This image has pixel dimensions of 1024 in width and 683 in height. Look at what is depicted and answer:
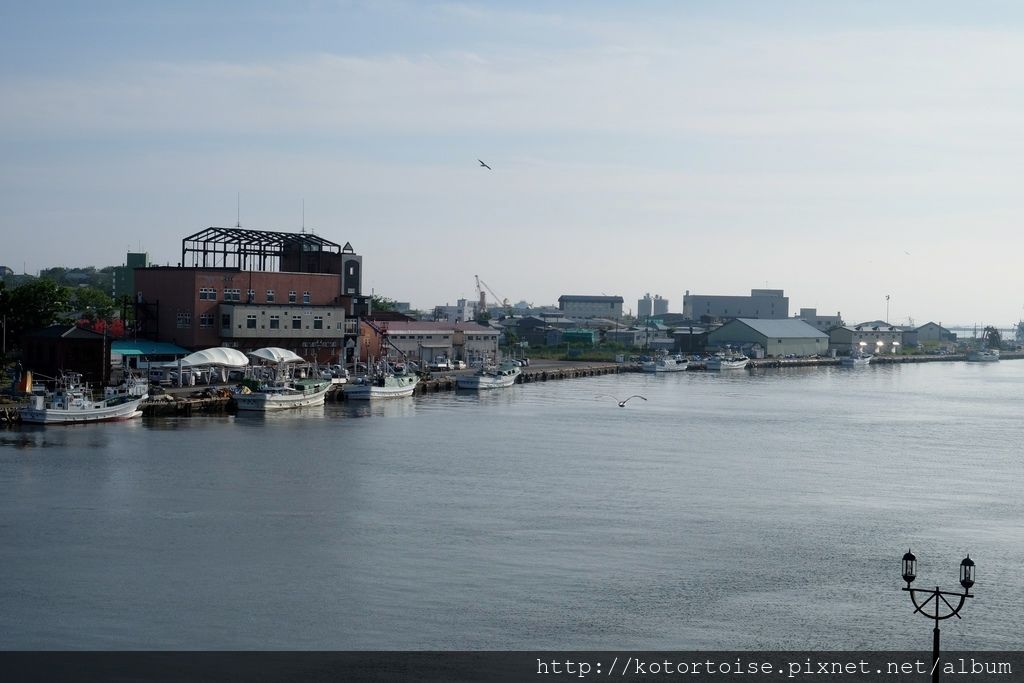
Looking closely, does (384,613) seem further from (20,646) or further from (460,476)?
(460,476)

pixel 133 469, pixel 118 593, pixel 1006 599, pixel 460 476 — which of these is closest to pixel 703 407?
pixel 460 476

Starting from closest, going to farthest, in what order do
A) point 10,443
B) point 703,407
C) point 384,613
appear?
point 384,613 → point 10,443 → point 703,407

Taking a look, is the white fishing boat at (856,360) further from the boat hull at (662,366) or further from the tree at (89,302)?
the tree at (89,302)

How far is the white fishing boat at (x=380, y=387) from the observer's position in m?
31.8

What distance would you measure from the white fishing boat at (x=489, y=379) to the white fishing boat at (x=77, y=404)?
12.7 metres

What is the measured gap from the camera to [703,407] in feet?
107

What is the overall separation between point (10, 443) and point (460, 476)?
7.86m

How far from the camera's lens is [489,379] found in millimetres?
36906

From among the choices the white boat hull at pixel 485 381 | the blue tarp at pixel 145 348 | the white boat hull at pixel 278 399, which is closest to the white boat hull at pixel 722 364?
the white boat hull at pixel 485 381

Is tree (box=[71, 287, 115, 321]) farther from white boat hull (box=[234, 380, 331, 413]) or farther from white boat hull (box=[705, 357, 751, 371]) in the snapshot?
white boat hull (box=[705, 357, 751, 371])

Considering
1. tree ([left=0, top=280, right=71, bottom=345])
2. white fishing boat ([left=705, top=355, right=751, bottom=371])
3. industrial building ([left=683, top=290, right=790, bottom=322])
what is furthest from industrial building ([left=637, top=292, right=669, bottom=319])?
tree ([left=0, top=280, right=71, bottom=345])

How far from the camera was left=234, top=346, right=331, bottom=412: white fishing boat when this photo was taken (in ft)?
90.3

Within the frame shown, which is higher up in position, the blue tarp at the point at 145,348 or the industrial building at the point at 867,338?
the industrial building at the point at 867,338

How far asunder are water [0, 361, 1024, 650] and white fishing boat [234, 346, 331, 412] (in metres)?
2.53
